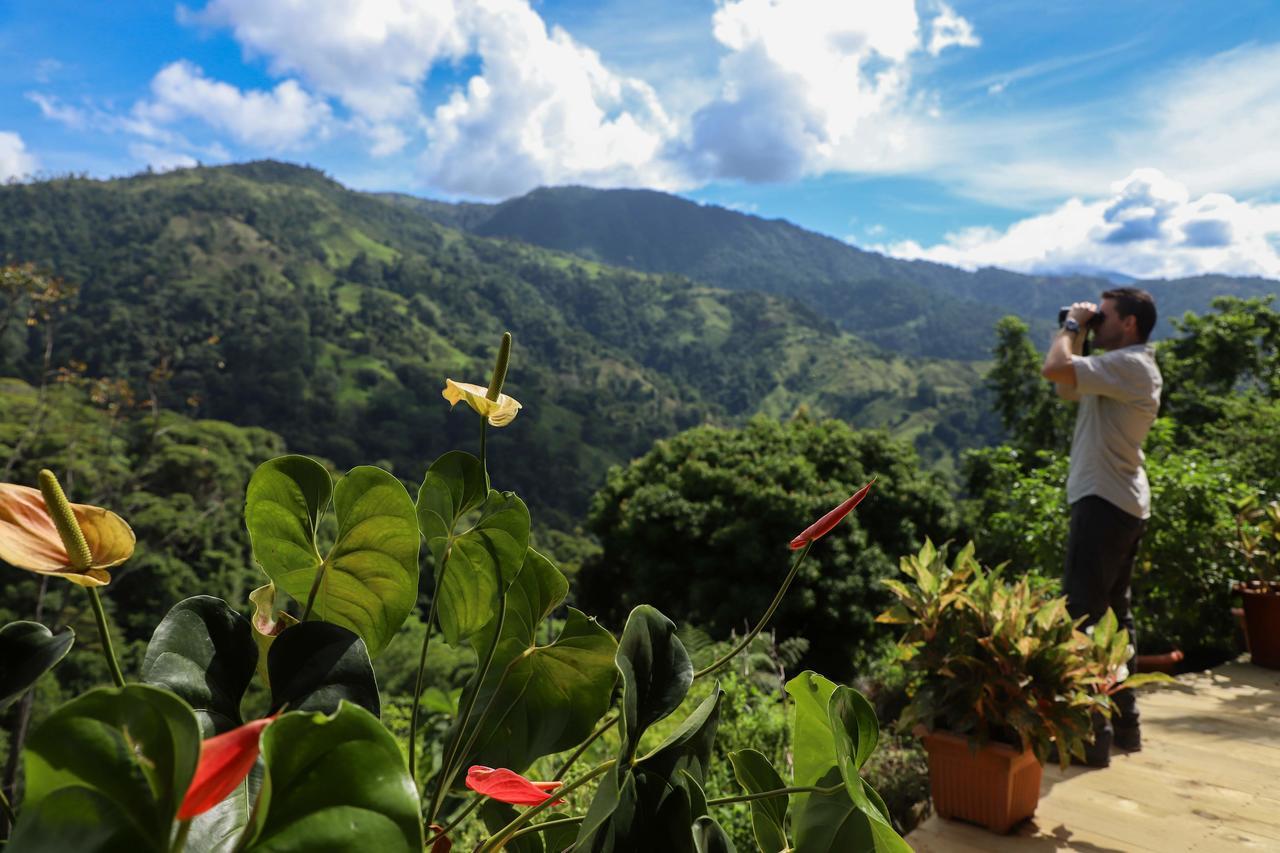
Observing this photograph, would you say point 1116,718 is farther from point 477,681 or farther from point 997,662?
point 477,681

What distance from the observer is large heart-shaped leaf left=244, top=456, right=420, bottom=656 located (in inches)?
22.1

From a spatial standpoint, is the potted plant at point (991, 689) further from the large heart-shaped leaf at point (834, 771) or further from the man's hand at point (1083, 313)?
the large heart-shaped leaf at point (834, 771)

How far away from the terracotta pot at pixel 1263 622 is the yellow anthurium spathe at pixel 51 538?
195 inches

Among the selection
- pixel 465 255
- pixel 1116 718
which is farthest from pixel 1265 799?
pixel 465 255

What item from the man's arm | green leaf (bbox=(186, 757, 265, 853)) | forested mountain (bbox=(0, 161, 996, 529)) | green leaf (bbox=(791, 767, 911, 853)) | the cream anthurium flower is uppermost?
forested mountain (bbox=(0, 161, 996, 529))

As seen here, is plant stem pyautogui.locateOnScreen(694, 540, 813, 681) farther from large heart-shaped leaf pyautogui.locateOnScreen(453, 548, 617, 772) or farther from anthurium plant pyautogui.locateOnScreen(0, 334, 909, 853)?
large heart-shaped leaf pyautogui.locateOnScreen(453, 548, 617, 772)

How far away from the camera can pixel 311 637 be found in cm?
48

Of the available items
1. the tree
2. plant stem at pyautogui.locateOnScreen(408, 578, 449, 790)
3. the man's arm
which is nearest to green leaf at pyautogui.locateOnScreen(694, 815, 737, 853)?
plant stem at pyautogui.locateOnScreen(408, 578, 449, 790)

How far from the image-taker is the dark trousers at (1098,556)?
2850mm

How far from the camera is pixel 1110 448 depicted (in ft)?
9.39

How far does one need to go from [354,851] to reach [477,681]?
0.36 meters

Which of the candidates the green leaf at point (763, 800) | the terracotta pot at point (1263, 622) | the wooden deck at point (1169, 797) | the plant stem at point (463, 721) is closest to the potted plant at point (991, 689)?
the wooden deck at point (1169, 797)

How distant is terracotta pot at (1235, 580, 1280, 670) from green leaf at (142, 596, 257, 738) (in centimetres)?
489

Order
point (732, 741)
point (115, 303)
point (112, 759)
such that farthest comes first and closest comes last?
point (115, 303) < point (732, 741) < point (112, 759)
